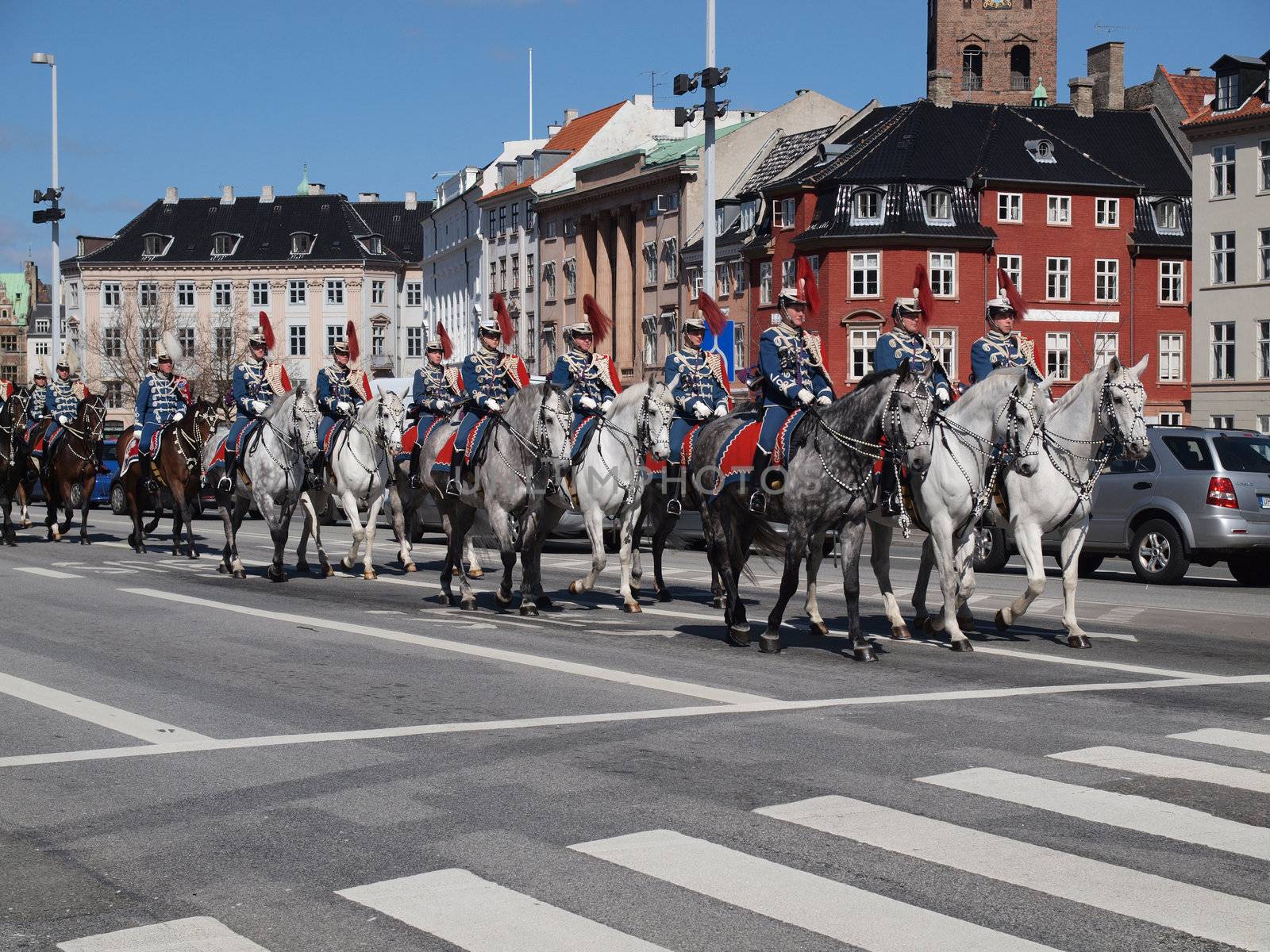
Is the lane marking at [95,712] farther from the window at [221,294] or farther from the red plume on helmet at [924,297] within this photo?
the window at [221,294]

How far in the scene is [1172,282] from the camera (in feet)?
243

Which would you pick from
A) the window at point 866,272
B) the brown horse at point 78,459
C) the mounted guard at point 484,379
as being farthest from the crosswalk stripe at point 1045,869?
the window at point 866,272

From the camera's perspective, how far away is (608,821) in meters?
6.89

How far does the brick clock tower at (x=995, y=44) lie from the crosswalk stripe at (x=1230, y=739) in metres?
102

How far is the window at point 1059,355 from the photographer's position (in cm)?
7138

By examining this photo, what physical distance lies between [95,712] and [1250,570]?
15.6 metres

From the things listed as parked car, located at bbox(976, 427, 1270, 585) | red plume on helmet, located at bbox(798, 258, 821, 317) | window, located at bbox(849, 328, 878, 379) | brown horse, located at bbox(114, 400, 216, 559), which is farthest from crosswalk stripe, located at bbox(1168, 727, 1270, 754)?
window, located at bbox(849, 328, 878, 379)

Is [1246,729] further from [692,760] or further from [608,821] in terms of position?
[608,821]

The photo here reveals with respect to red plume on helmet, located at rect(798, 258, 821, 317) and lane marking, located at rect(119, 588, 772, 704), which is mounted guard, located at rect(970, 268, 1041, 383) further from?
lane marking, located at rect(119, 588, 772, 704)

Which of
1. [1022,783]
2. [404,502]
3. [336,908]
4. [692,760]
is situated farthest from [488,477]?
[336,908]

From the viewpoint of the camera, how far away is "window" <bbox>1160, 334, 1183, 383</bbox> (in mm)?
Result: 73688

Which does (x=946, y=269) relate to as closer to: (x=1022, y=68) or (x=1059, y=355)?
(x=1059, y=355)

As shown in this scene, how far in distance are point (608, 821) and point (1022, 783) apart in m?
1.96

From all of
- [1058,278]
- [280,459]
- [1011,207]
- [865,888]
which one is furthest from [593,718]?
[1058,278]
